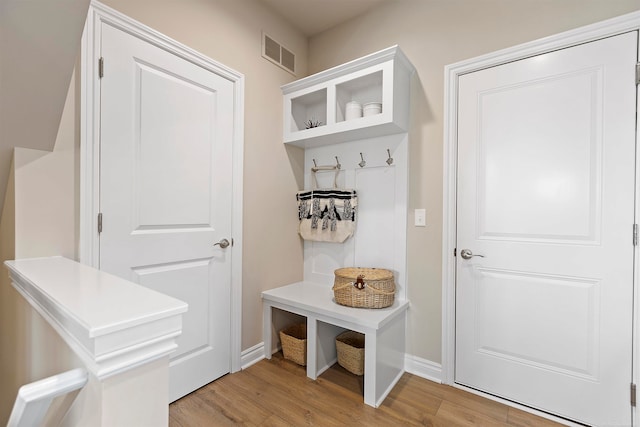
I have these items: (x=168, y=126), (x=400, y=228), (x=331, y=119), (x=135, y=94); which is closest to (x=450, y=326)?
(x=400, y=228)

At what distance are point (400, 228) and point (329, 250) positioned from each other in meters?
0.67

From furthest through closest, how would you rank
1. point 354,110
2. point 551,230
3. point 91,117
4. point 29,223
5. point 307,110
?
point 307,110 → point 354,110 → point 551,230 → point 91,117 → point 29,223

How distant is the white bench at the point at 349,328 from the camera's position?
180cm

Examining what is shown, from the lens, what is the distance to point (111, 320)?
604 millimetres

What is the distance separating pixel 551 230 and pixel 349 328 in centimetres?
129

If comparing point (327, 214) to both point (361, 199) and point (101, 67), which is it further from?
point (101, 67)

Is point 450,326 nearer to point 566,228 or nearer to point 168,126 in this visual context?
point 566,228

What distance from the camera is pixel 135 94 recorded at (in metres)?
1.64

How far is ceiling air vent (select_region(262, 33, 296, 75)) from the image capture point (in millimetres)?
2352

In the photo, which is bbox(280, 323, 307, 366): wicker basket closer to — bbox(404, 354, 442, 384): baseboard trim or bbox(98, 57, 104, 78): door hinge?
bbox(404, 354, 442, 384): baseboard trim

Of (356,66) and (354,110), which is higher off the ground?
(356,66)

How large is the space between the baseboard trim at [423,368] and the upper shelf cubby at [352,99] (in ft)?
5.32

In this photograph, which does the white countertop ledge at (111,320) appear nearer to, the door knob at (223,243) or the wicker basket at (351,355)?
the door knob at (223,243)

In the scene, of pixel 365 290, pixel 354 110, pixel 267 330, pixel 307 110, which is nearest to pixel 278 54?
pixel 307 110
